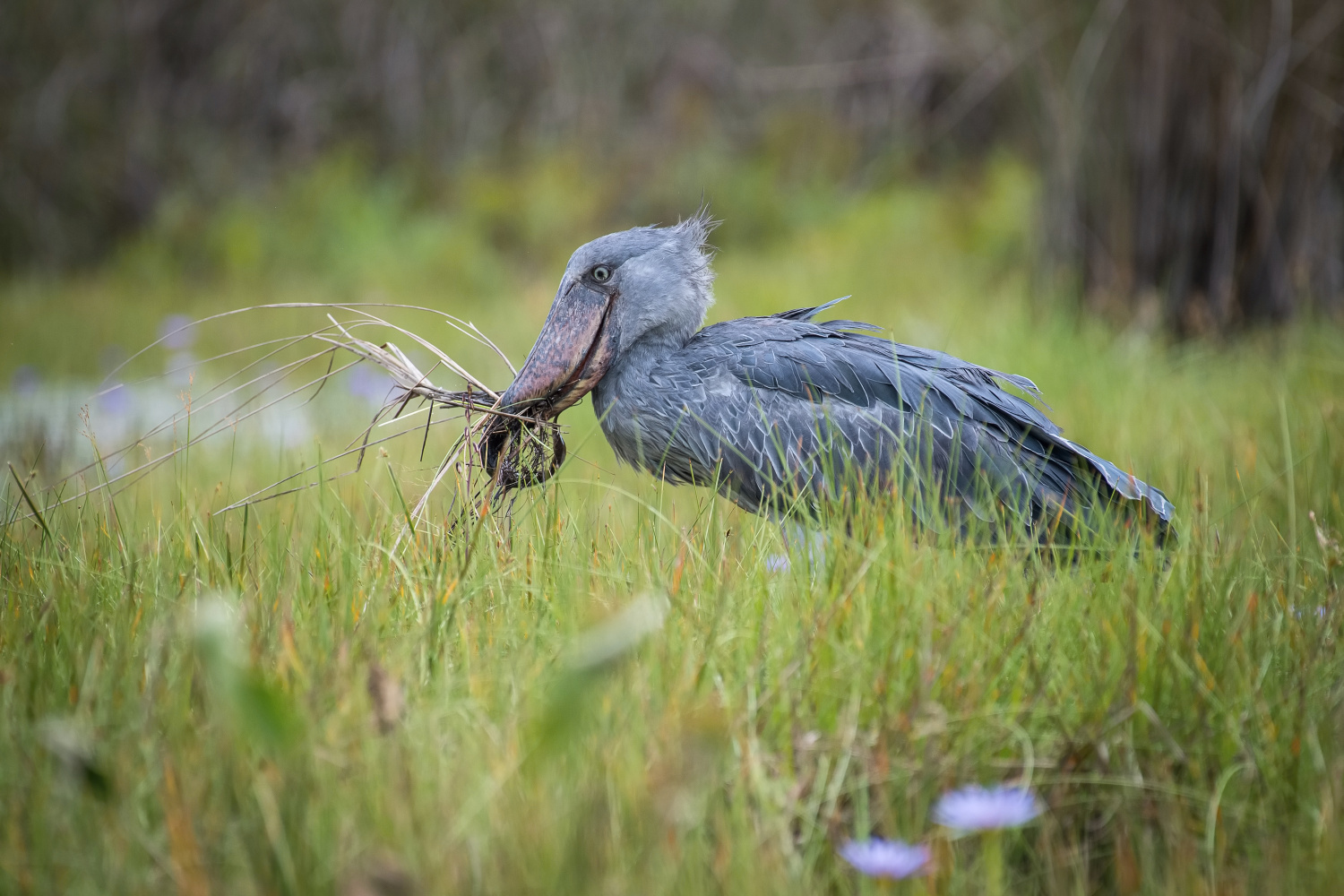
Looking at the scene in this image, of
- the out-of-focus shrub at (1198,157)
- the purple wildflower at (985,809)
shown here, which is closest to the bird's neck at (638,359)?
the purple wildflower at (985,809)

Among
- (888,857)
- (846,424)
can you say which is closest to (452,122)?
(846,424)

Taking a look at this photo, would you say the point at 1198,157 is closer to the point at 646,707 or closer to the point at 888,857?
the point at 646,707

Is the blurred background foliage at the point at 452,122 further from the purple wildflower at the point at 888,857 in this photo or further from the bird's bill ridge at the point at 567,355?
the purple wildflower at the point at 888,857

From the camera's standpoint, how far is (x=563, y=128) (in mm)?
11750

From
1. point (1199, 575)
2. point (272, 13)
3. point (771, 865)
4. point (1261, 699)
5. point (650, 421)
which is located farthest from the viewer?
point (272, 13)

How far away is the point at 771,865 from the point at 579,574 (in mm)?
731

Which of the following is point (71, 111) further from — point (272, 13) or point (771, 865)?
point (771, 865)

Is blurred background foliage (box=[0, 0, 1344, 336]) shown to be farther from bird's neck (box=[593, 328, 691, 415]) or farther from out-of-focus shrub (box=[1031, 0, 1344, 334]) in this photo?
bird's neck (box=[593, 328, 691, 415])

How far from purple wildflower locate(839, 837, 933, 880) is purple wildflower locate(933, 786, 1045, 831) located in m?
0.05

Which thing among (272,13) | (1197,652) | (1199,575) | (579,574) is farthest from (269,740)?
(272,13)

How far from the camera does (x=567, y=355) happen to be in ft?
8.18

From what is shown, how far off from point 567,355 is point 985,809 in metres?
1.57

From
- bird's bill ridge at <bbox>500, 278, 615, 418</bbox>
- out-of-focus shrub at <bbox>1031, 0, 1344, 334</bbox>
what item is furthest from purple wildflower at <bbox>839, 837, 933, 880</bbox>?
out-of-focus shrub at <bbox>1031, 0, 1344, 334</bbox>

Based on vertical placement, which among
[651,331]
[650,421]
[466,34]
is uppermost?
[466,34]
